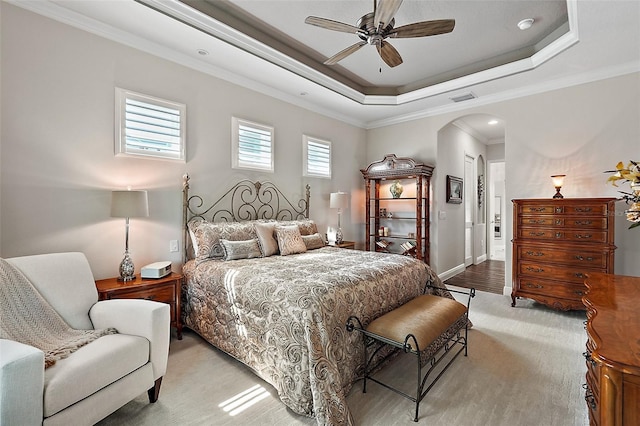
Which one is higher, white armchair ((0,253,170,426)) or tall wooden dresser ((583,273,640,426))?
tall wooden dresser ((583,273,640,426))

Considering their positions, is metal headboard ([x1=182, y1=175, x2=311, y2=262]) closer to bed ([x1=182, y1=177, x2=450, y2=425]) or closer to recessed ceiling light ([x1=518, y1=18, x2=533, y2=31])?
bed ([x1=182, y1=177, x2=450, y2=425])

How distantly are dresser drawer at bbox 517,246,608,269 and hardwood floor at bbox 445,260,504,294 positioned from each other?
113cm

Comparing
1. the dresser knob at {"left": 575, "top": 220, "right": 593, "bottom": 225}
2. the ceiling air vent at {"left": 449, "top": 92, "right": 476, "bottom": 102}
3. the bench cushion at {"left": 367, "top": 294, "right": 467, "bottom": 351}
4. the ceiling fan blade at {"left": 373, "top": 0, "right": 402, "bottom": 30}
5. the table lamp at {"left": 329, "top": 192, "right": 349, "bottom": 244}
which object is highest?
the ceiling air vent at {"left": 449, "top": 92, "right": 476, "bottom": 102}

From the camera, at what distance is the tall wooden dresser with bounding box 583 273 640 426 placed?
3.12 ft

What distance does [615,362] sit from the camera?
95cm

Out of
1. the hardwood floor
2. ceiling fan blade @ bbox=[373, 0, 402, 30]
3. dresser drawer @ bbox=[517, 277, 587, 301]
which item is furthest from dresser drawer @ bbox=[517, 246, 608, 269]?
ceiling fan blade @ bbox=[373, 0, 402, 30]

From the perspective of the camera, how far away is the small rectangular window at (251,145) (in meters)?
3.86

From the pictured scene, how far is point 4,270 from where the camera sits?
1.83 metres

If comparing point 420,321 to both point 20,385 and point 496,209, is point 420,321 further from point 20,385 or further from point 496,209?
point 496,209

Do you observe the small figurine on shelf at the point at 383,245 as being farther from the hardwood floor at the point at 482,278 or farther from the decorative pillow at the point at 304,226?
the decorative pillow at the point at 304,226

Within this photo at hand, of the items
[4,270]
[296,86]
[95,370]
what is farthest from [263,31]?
[95,370]

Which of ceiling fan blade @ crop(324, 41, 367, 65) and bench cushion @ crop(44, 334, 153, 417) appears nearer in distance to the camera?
bench cushion @ crop(44, 334, 153, 417)

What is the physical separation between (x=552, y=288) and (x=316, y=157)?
→ 12.4 ft

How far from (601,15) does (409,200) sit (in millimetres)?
3281
